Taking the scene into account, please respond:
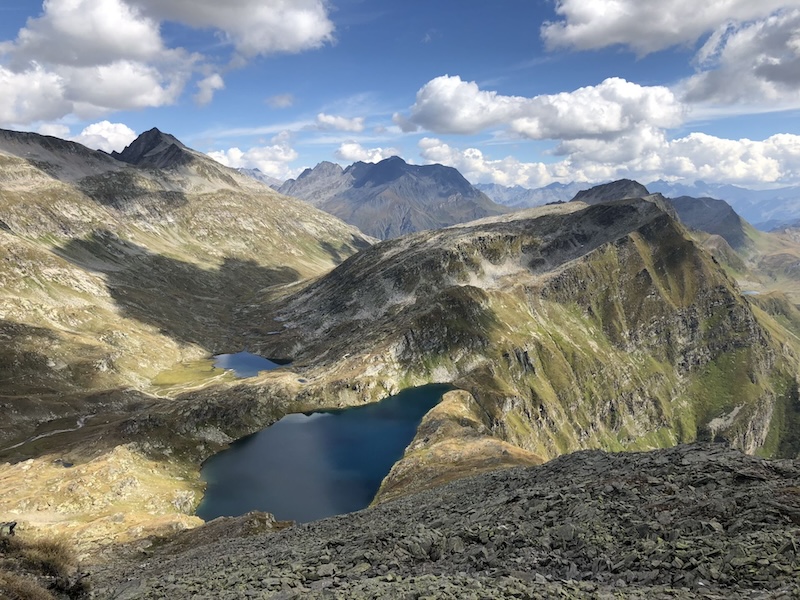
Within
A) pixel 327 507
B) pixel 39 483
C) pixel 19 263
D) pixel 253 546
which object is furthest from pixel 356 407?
pixel 19 263

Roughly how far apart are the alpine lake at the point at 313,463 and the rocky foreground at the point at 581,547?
194 ft

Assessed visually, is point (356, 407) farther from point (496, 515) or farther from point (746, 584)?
point (746, 584)

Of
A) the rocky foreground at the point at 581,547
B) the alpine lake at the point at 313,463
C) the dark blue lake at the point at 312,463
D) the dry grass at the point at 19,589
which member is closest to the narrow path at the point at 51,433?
the alpine lake at the point at 313,463

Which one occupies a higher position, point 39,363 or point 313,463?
point 39,363

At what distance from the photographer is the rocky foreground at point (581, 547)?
70.6ft

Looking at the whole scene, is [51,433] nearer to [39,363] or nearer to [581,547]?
[39,363]

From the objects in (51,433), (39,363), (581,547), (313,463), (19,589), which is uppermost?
(39,363)

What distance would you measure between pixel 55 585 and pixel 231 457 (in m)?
98.2

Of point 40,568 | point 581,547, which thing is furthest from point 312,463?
point 581,547

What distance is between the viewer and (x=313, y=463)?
116125 millimetres

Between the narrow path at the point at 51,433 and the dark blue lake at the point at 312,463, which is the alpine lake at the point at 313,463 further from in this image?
the narrow path at the point at 51,433

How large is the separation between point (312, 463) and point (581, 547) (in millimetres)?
99233

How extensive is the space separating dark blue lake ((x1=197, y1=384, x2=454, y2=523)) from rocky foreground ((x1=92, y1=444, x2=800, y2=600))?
196 feet

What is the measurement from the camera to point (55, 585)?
93.9 feet
